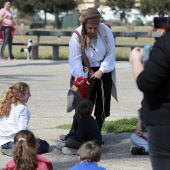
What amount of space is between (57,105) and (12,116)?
3.57m

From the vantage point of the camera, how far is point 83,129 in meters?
7.35

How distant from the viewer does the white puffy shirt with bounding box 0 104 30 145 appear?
7.39m

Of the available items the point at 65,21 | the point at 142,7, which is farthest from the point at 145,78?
the point at 142,7

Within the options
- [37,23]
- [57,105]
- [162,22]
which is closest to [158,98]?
[162,22]

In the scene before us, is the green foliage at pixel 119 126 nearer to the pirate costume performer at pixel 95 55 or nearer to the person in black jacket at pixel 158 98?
the pirate costume performer at pixel 95 55

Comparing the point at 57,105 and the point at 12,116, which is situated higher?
the point at 12,116

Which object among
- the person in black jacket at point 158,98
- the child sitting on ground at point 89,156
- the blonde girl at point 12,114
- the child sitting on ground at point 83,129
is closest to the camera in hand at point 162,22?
the person in black jacket at point 158,98

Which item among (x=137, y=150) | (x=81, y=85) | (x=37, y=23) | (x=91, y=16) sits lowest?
(x=37, y=23)

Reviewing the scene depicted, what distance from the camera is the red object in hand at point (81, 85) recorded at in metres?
7.59

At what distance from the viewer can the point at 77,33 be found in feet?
25.2

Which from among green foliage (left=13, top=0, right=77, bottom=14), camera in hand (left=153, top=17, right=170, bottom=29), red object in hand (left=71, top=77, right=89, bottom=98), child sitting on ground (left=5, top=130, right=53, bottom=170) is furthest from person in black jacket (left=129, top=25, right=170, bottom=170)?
green foliage (left=13, top=0, right=77, bottom=14)

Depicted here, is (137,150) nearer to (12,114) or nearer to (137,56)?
(12,114)

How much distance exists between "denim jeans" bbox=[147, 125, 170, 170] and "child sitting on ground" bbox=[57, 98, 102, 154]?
3.43 m

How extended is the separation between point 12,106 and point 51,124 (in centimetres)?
189
